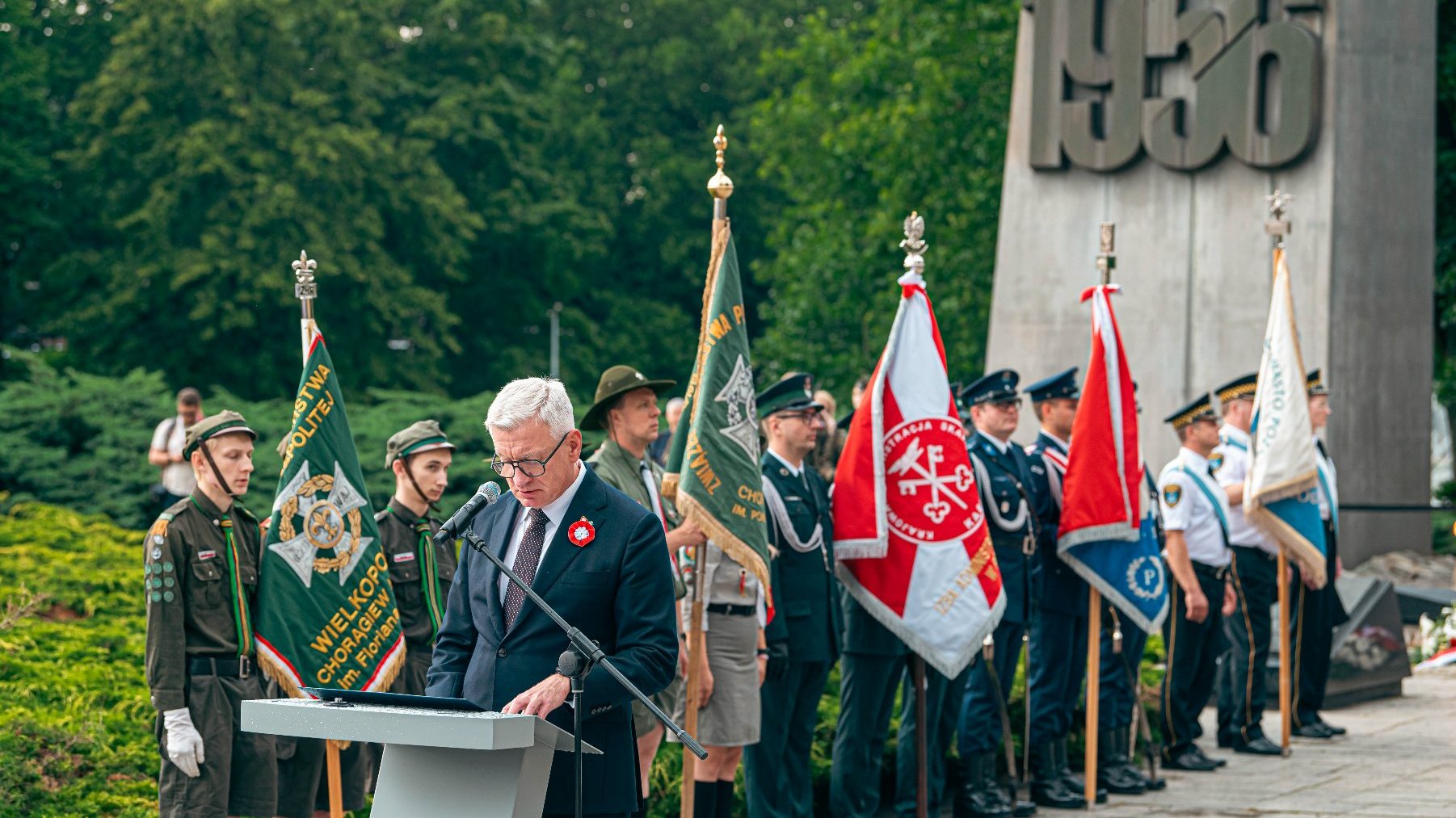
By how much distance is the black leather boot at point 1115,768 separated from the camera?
390 inches

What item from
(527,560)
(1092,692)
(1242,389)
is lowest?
(1092,692)

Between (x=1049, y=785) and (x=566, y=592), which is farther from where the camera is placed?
(x=1049, y=785)

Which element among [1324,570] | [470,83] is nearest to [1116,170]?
[1324,570]

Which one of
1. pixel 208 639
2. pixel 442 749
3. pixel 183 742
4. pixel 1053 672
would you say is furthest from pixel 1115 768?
pixel 442 749

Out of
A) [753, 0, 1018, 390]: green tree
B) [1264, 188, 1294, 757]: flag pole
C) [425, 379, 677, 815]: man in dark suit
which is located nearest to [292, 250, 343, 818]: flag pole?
[425, 379, 677, 815]: man in dark suit

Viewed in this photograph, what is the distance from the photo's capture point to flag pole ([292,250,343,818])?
679 cm

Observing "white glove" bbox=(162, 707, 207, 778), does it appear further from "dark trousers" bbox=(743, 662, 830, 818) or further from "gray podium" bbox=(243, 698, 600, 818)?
"dark trousers" bbox=(743, 662, 830, 818)

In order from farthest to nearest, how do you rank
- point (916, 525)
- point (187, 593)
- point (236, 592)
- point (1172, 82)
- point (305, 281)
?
point (1172, 82), point (916, 525), point (305, 281), point (236, 592), point (187, 593)

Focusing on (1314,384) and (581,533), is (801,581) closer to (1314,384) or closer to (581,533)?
(581,533)

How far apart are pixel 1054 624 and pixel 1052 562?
32 centimetres

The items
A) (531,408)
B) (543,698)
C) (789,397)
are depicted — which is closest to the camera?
(543,698)

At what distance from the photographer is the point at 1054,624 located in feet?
31.8

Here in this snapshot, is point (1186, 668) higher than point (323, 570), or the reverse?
point (323, 570)

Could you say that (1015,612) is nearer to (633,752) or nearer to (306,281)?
(306,281)
